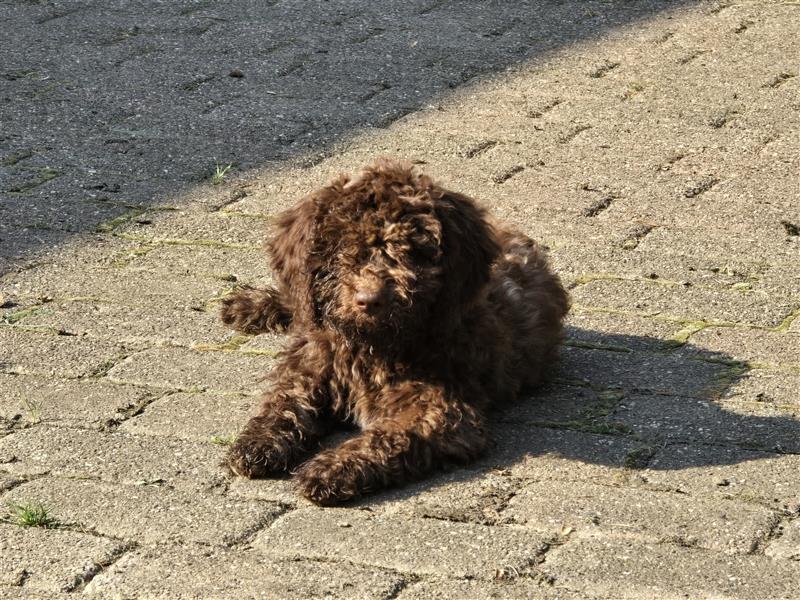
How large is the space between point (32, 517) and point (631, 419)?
2.23 metres

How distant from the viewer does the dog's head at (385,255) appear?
5.04 metres

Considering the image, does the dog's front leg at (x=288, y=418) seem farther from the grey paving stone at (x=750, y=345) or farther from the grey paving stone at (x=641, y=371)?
the grey paving stone at (x=750, y=345)

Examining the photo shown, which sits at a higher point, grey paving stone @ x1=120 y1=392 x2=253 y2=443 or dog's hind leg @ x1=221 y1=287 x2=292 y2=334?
dog's hind leg @ x1=221 y1=287 x2=292 y2=334

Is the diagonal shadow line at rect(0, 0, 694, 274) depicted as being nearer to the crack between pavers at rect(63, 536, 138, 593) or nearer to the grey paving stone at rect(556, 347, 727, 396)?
the grey paving stone at rect(556, 347, 727, 396)

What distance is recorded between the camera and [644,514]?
4723 mm

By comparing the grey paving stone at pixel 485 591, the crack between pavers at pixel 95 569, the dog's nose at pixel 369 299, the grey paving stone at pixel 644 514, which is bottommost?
the grey paving stone at pixel 644 514

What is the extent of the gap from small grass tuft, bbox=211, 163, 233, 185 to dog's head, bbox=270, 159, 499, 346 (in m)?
3.10

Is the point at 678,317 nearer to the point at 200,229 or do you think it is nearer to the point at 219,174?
the point at 200,229

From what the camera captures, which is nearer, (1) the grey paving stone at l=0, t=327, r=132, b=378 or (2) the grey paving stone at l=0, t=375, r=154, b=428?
(2) the grey paving stone at l=0, t=375, r=154, b=428

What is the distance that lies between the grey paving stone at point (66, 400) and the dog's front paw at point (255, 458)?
2.24 feet

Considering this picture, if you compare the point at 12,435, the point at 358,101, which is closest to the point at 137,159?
the point at 358,101

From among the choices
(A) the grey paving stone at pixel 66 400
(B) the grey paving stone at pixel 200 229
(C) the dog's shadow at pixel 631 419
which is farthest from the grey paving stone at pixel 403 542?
(B) the grey paving stone at pixel 200 229

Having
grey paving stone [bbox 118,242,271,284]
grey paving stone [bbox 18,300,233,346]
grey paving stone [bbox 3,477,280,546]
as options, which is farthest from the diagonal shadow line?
grey paving stone [bbox 3,477,280,546]

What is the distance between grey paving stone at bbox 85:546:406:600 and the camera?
167 inches
